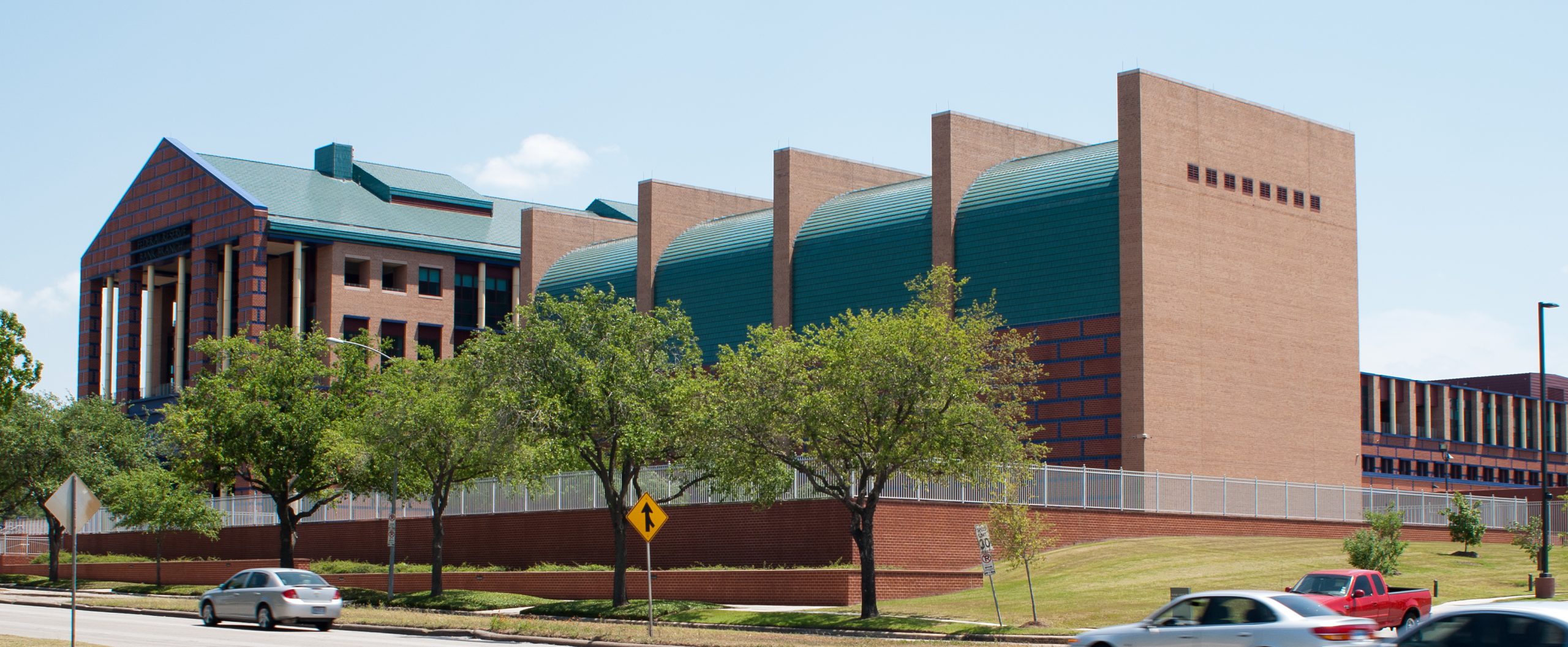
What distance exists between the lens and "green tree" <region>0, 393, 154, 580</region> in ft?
193

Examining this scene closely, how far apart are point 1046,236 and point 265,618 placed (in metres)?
31.3

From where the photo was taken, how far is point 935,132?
58469mm

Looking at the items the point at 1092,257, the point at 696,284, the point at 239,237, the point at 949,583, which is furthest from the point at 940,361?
the point at 239,237

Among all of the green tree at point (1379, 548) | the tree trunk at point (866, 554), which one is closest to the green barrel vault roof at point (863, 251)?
the green tree at point (1379, 548)

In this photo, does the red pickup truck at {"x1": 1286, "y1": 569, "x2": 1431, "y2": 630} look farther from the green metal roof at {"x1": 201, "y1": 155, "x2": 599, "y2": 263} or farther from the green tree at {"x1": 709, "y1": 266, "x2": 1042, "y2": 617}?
the green metal roof at {"x1": 201, "y1": 155, "x2": 599, "y2": 263}

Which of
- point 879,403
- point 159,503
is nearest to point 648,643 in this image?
point 879,403

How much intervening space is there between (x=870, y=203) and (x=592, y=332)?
27.1 metres

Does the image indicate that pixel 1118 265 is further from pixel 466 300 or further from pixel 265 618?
pixel 466 300

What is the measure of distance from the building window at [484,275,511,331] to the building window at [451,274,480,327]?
0.61 m

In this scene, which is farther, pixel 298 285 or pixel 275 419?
pixel 298 285

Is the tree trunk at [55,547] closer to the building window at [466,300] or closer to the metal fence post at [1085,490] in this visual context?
the building window at [466,300]

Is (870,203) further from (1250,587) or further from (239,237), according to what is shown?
(239,237)

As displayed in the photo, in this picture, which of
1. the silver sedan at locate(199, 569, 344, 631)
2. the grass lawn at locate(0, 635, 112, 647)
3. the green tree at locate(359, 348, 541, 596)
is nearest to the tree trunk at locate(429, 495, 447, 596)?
the green tree at locate(359, 348, 541, 596)

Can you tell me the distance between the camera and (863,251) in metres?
60.9
